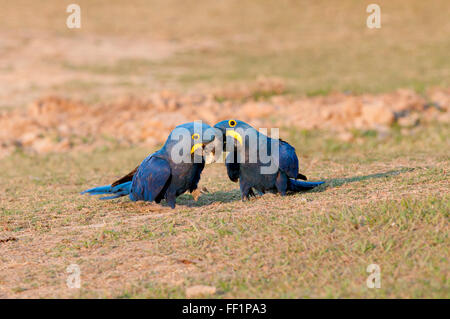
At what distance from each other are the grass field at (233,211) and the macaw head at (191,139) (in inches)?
21.0

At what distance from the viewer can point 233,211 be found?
482 centimetres

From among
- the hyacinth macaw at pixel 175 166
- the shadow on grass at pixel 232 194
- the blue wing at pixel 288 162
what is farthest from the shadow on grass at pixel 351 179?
the hyacinth macaw at pixel 175 166

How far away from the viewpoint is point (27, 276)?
3.90 m

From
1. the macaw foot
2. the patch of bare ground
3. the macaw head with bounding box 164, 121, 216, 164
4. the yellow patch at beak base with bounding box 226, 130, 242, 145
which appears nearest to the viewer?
the macaw head with bounding box 164, 121, 216, 164

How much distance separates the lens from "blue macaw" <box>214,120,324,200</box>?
484cm

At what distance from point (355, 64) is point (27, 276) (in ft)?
44.3

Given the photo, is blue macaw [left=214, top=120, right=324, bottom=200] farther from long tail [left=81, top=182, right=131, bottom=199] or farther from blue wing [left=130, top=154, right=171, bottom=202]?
long tail [left=81, top=182, right=131, bottom=199]

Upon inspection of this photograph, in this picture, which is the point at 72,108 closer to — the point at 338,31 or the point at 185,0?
the point at 338,31

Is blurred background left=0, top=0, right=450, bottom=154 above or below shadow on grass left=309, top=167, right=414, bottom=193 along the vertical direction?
above

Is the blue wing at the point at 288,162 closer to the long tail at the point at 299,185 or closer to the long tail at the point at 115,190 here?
the long tail at the point at 299,185

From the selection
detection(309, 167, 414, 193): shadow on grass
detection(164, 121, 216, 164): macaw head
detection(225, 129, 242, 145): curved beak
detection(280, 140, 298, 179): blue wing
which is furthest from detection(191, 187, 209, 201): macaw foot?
detection(309, 167, 414, 193): shadow on grass

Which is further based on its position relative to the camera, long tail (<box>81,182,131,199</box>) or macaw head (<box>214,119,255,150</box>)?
long tail (<box>81,182,131,199</box>)

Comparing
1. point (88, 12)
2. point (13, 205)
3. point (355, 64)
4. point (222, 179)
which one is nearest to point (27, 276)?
point (13, 205)

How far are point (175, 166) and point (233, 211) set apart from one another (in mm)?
606
